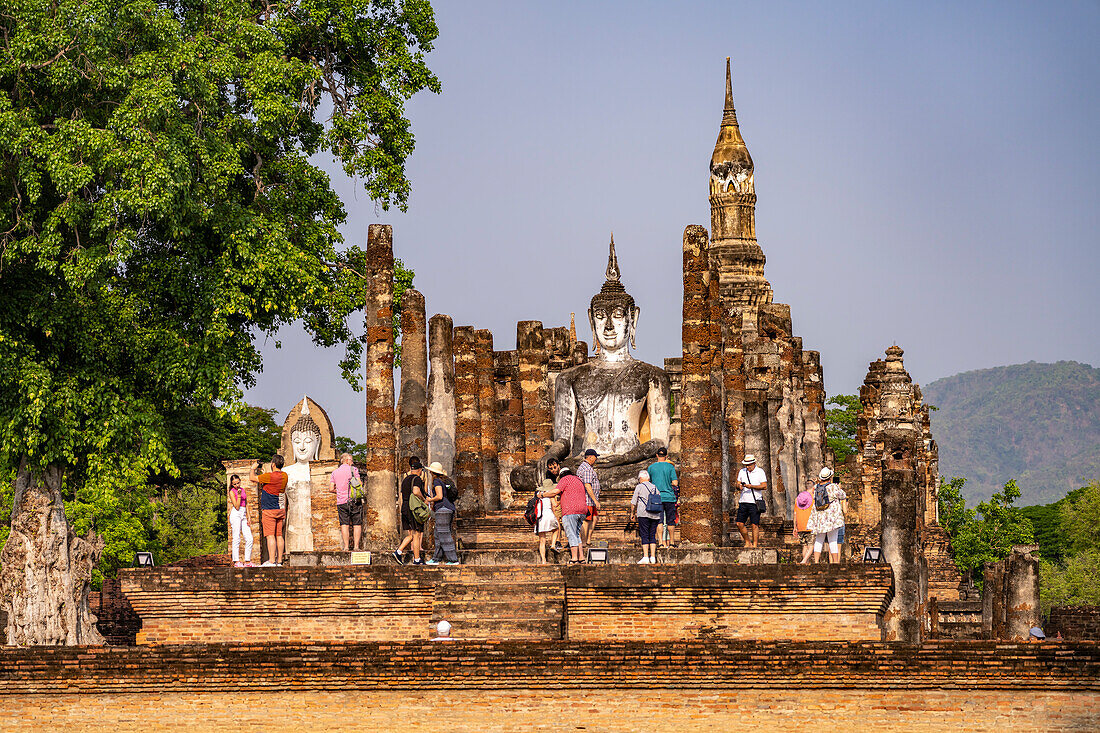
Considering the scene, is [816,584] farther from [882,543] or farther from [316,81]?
[316,81]

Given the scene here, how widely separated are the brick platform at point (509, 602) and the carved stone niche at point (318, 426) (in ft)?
22.4

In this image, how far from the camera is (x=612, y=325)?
26781mm

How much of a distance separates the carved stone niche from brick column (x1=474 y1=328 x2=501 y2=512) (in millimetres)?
3059

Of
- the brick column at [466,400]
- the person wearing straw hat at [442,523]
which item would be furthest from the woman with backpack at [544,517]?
the brick column at [466,400]

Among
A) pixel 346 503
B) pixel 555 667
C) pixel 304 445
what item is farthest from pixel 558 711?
pixel 304 445

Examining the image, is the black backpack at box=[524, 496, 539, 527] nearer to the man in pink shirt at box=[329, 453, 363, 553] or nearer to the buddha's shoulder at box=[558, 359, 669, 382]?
the man in pink shirt at box=[329, 453, 363, 553]

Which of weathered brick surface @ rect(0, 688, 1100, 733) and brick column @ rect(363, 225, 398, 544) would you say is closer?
weathered brick surface @ rect(0, 688, 1100, 733)

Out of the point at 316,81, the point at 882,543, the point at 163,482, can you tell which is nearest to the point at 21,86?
the point at 316,81

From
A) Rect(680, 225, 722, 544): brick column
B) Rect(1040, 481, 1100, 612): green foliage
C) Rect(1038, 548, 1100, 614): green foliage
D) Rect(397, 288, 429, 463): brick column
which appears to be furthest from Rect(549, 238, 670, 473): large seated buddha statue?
Rect(1038, 548, 1100, 614): green foliage

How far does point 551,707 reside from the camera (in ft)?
51.5

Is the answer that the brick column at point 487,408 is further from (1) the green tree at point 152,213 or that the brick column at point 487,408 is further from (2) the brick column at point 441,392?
(1) the green tree at point 152,213

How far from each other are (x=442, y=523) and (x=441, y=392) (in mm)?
8590

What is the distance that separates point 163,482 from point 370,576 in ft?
90.4

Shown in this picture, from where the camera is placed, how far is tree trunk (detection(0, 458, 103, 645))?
82.0ft
